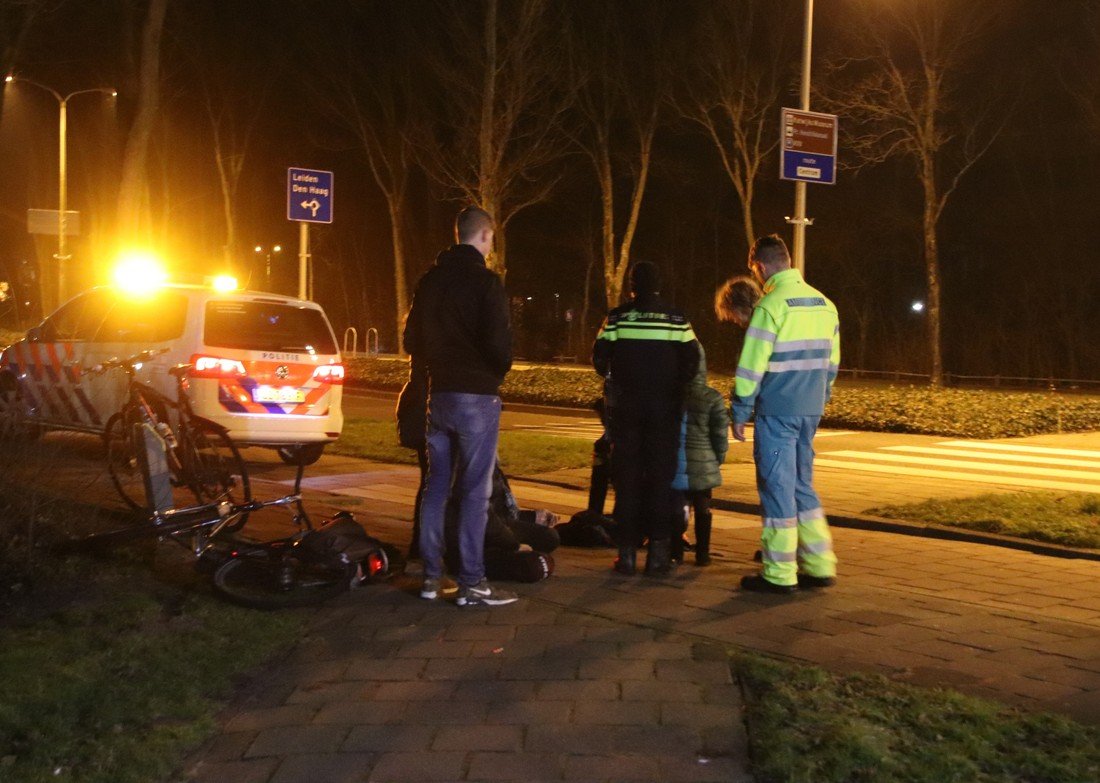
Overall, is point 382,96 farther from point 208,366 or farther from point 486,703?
point 486,703

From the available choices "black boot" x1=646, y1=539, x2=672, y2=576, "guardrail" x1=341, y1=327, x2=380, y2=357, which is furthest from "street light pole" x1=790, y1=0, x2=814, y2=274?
"guardrail" x1=341, y1=327, x2=380, y2=357

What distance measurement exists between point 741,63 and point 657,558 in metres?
26.9

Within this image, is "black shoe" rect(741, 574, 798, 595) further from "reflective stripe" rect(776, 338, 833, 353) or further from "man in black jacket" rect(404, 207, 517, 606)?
"man in black jacket" rect(404, 207, 517, 606)

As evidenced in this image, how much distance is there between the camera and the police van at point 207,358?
11367 mm

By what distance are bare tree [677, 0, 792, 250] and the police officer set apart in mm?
25252

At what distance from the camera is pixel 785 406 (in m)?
6.67

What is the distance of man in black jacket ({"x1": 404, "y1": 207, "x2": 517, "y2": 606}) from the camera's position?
6043 mm

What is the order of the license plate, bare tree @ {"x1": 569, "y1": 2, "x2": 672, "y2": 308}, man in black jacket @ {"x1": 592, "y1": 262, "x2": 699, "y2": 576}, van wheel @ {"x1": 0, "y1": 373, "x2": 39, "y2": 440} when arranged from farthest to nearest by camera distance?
bare tree @ {"x1": 569, "y1": 2, "x2": 672, "y2": 308}, the license plate, man in black jacket @ {"x1": 592, "y1": 262, "x2": 699, "y2": 576}, van wheel @ {"x1": 0, "y1": 373, "x2": 39, "y2": 440}

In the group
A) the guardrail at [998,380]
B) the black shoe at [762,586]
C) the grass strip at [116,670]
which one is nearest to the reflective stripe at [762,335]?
the black shoe at [762,586]

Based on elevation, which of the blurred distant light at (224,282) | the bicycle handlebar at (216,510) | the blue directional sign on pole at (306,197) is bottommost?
the bicycle handlebar at (216,510)

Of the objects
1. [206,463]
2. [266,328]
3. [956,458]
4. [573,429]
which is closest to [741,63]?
[573,429]

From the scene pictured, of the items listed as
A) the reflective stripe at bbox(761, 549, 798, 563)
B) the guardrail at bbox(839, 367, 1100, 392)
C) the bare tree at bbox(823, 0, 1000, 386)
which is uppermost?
the bare tree at bbox(823, 0, 1000, 386)

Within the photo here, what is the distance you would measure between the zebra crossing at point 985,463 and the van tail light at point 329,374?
19.0ft

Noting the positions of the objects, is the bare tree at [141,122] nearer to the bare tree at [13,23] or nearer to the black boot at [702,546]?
the bare tree at [13,23]
